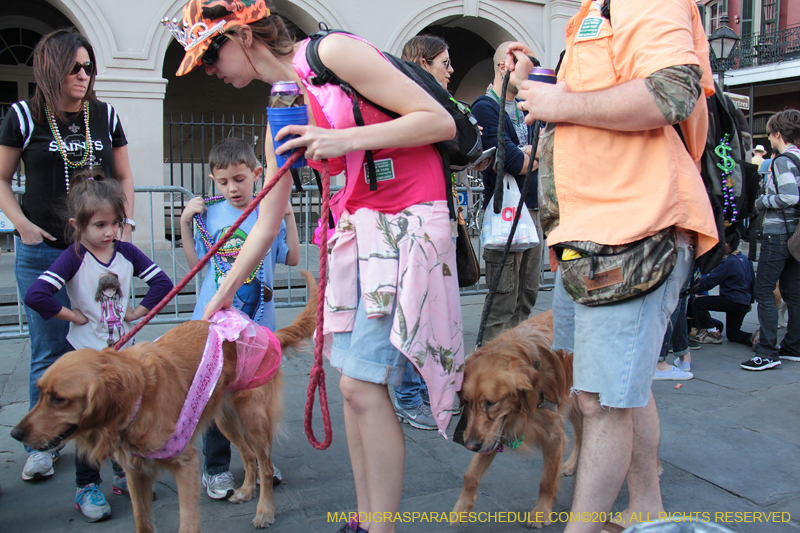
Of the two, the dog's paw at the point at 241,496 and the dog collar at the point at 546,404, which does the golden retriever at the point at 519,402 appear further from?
the dog's paw at the point at 241,496

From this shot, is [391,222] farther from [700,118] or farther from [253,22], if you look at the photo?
[700,118]

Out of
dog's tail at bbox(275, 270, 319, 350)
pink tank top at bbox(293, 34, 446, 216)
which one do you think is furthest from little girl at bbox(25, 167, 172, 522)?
pink tank top at bbox(293, 34, 446, 216)

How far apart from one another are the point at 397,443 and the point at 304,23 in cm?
1087

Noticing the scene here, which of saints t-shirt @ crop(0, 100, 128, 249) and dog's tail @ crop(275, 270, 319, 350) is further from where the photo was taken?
dog's tail @ crop(275, 270, 319, 350)

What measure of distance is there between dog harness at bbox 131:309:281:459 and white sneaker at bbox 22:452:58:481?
1128mm

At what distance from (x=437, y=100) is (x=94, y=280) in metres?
1.91

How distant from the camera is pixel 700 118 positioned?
1918 mm

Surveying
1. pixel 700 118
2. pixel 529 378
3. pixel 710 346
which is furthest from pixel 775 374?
pixel 700 118

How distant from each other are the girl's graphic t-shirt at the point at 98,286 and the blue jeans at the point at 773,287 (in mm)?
5005

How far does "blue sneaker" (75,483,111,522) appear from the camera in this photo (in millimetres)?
2619

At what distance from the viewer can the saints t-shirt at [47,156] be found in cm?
290

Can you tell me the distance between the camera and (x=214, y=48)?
208 centimetres

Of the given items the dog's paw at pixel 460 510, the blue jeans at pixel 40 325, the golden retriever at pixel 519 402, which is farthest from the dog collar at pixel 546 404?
the blue jeans at pixel 40 325

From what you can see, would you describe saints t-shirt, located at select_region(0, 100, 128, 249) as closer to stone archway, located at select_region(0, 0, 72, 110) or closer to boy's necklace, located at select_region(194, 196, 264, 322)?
boy's necklace, located at select_region(194, 196, 264, 322)
